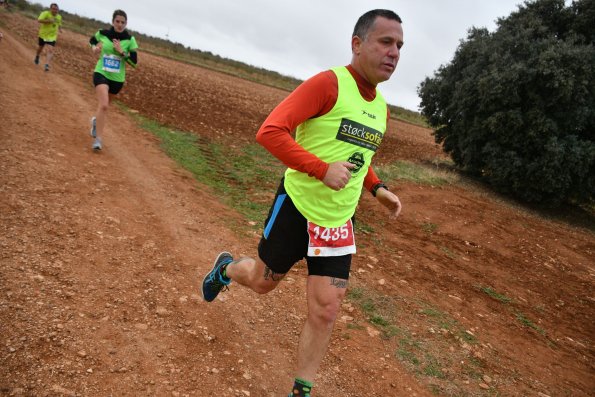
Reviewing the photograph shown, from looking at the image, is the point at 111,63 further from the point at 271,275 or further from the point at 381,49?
the point at 381,49

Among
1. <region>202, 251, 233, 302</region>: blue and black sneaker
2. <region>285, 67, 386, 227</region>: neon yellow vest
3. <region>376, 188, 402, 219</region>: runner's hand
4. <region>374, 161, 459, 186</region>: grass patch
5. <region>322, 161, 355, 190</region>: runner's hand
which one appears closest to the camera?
<region>322, 161, 355, 190</region>: runner's hand

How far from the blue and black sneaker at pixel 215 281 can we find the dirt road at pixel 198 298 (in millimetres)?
152

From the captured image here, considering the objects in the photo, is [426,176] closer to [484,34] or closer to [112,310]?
[484,34]

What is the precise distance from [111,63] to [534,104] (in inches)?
401

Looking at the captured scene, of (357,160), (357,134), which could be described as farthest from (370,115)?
(357,160)

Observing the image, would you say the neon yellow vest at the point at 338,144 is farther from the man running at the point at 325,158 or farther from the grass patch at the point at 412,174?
the grass patch at the point at 412,174

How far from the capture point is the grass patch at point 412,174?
11.1m

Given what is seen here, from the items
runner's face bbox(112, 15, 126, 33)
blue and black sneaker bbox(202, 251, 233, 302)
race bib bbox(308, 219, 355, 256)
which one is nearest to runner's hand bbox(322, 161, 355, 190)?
race bib bbox(308, 219, 355, 256)

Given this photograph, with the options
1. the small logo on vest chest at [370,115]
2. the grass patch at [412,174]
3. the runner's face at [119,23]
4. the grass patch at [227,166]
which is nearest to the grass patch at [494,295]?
the grass patch at [227,166]

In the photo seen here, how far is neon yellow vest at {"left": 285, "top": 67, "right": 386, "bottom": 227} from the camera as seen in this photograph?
260cm

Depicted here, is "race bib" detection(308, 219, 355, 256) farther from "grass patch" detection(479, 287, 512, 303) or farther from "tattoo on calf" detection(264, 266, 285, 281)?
"grass patch" detection(479, 287, 512, 303)

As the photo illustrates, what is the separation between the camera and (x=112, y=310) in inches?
128

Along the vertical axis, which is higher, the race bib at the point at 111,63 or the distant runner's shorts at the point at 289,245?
the race bib at the point at 111,63

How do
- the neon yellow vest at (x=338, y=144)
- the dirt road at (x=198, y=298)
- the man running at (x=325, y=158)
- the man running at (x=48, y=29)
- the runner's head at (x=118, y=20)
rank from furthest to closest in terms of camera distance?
the man running at (x=48, y=29) < the runner's head at (x=118, y=20) < the dirt road at (x=198, y=298) < the neon yellow vest at (x=338, y=144) < the man running at (x=325, y=158)
